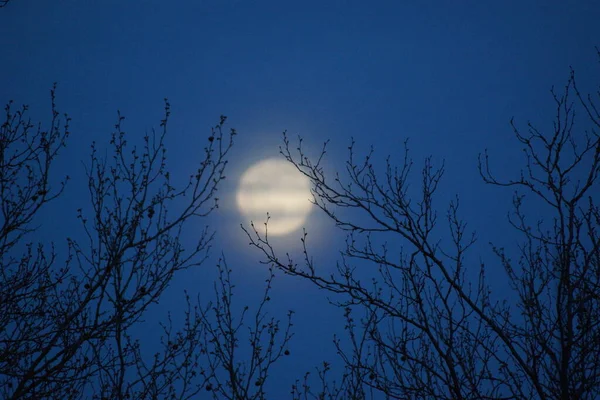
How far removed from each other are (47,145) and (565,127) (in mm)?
5132

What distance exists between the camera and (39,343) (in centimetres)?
461

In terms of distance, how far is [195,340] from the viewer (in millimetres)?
6656

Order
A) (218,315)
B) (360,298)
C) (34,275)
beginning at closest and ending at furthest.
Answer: (360,298) < (34,275) < (218,315)

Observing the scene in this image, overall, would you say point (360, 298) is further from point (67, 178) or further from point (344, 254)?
point (67, 178)

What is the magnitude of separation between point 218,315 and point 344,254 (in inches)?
88.1

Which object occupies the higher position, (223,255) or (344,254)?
(223,255)

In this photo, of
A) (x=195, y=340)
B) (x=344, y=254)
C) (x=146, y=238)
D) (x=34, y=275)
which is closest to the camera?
(x=146, y=238)

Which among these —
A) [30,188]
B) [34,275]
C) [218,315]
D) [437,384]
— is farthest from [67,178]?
[437,384]

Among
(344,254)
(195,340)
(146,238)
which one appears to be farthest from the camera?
(195,340)

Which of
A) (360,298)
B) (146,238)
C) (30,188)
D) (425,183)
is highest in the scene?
(30,188)

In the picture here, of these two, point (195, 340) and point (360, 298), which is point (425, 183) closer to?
point (360, 298)

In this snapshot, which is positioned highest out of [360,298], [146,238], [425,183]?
[425,183]

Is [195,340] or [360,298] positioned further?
[195,340]

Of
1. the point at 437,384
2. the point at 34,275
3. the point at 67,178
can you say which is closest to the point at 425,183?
the point at 437,384
